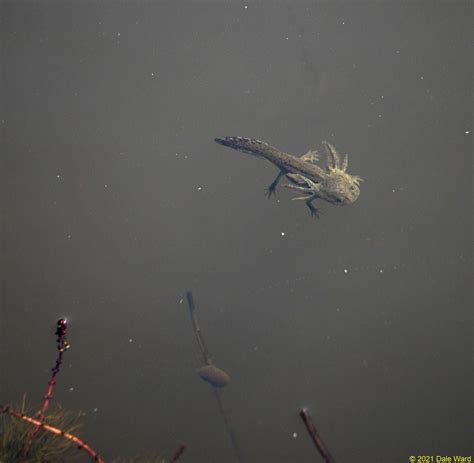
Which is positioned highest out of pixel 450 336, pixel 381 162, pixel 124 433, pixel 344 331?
pixel 381 162

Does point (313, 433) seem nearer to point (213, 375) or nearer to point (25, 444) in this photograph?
point (25, 444)

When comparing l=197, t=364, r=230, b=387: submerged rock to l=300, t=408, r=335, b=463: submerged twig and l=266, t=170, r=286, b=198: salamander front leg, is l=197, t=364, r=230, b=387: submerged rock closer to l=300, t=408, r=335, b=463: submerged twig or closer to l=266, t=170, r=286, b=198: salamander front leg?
l=266, t=170, r=286, b=198: salamander front leg

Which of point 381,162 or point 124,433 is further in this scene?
point 381,162

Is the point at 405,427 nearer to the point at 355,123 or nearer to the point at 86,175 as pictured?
the point at 355,123

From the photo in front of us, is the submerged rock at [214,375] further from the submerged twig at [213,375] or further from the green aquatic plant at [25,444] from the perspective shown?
the green aquatic plant at [25,444]

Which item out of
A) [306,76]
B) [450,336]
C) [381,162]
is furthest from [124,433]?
[306,76]

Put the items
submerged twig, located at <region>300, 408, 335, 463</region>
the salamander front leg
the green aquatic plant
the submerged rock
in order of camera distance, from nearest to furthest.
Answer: submerged twig, located at <region>300, 408, 335, 463</region>
the green aquatic plant
the submerged rock
the salamander front leg

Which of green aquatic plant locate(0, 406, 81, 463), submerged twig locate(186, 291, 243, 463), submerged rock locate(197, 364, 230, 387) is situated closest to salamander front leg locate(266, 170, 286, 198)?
submerged twig locate(186, 291, 243, 463)

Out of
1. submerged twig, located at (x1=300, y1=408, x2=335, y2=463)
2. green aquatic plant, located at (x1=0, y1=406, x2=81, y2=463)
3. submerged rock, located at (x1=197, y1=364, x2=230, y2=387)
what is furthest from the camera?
submerged rock, located at (x1=197, y1=364, x2=230, y2=387)

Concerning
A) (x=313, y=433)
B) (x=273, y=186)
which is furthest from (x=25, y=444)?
(x=273, y=186)
